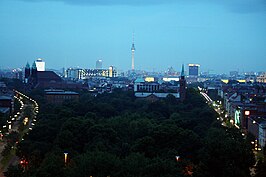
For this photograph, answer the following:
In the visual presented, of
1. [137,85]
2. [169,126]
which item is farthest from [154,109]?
[137,85]

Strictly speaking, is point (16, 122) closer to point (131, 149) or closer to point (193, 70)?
point (131, 149)

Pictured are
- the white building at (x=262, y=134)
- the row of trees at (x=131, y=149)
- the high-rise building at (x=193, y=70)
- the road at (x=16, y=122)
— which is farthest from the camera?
the high-rise building at (x=193, y=70)

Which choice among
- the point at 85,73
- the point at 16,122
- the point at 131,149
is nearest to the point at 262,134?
the point at 131,149

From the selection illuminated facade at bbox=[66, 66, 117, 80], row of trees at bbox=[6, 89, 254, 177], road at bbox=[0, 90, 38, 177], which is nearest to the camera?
row of trees at bbox=[6, 89, 254, 177]

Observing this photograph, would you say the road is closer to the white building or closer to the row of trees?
the row of trees

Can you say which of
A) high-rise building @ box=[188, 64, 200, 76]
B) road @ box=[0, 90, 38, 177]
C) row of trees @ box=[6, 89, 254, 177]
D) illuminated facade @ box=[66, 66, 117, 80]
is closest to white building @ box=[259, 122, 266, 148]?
row of trees @ box=[6, 89, 254, 177]

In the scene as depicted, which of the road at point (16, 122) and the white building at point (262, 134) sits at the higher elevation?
the white building at point (262, 134)

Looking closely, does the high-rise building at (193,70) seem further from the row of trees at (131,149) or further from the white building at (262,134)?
the white building at (262,134)

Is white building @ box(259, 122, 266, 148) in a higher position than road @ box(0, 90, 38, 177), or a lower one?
higher

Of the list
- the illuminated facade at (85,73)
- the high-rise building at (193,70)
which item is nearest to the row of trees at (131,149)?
the illuminated facade at (85,73)
